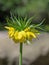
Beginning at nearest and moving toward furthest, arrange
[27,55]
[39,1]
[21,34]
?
[21,34]
[27,55]
[39,1]

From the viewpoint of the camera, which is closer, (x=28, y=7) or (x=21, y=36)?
(x=21, y=36)

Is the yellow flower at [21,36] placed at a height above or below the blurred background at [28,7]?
below

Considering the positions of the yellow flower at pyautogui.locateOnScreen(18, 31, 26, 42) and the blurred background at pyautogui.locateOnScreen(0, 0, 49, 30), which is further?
the blurred background at pyautogui.locateOnScreen(0, 0, 49, 30)

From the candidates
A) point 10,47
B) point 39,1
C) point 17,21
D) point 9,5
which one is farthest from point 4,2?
point 17,21

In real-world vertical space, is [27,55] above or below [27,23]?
below

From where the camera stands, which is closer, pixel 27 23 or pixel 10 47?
pixel 27 23

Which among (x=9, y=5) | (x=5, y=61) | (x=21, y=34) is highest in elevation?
(x=9, y=5)

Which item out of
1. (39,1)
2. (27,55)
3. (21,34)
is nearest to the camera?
(21,34)

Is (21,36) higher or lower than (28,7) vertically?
lower

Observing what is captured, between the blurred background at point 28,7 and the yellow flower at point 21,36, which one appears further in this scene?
the blurred background at point 28,7

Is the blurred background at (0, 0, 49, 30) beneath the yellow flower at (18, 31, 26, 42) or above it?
above

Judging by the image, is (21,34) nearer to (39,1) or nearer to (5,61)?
(5,61)
